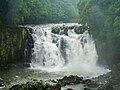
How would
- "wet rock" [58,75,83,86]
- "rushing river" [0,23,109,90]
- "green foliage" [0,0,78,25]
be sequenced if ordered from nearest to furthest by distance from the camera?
"wet rock" [58,75,83,86], "rushing river" [0,23,109,90], "green foliage" [0,0,78,25]

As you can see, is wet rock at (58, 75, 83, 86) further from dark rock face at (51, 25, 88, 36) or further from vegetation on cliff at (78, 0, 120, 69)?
dark rock face at (51, 25, 88, 36)

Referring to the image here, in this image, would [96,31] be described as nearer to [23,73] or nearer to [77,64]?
[77,64]

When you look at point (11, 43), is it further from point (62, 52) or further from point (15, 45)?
point (62, 52)

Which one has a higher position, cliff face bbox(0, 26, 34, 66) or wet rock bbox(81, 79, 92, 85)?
cliff face bbox(0, 26, 34, 66)

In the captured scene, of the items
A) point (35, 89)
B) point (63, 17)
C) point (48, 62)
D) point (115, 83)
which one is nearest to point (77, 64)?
point (48, 62)

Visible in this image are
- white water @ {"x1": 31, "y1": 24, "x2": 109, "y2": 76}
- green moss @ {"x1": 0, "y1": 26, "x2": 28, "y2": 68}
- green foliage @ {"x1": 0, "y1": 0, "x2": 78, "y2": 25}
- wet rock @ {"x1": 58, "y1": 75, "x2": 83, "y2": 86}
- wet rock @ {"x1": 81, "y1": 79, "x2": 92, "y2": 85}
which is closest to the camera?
wet rock @ {"x1": 58, "y1": 75, "x2": 83, "y2": 86}

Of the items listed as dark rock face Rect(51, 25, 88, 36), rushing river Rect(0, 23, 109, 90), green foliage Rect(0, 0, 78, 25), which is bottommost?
rushing river Rect(0, 23, 109, 90)

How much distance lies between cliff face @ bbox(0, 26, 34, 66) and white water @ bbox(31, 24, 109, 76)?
4.03ft

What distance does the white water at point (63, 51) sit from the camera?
45.1 metres

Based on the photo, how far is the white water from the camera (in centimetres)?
4512

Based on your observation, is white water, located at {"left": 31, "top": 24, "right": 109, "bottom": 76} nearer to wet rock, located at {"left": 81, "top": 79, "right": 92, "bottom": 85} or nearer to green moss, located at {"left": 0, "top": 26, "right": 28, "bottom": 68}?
green moss, located at {"left": 0, "top": 26, "right": 28, "bottom": 68}

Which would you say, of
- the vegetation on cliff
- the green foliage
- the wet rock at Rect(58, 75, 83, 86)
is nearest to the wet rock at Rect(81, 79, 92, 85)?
the wet rock at Rect(58, 75, 83, 86)

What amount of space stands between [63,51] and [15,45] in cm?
721

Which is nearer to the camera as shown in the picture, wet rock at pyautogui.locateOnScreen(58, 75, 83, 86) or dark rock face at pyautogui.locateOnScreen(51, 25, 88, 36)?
wet rock at pyautogui.locateOnScreen(58, 75, 83, 86)
